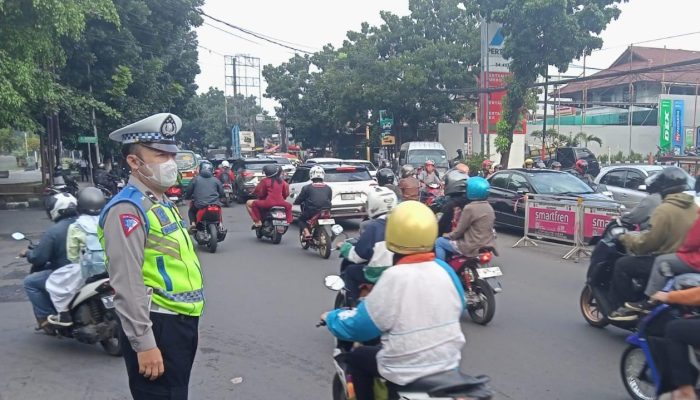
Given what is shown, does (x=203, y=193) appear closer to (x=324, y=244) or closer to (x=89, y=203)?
(x=324, y=244)

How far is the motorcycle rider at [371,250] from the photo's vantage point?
481 cm

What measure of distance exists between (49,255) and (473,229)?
14.4ft

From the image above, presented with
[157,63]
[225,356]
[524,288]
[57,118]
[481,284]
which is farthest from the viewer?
[157,63]

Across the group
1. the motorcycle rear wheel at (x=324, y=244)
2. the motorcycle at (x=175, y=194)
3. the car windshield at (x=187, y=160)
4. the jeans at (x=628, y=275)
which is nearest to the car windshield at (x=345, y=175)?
the motorcycle rear wheel at (x=324, y=244)

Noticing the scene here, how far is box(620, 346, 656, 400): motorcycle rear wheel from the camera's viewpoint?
14.2 feet

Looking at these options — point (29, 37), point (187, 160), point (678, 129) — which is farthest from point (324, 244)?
point (678, 129)

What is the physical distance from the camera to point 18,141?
203 feet

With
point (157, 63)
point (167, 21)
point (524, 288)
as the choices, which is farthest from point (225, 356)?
point (167, 21)

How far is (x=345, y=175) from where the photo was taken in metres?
13.6

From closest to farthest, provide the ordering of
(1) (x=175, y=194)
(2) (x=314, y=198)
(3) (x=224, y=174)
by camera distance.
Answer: (2) (x=314, y=198), (1) (x=175, y=194), (3) (x=224, y=174)

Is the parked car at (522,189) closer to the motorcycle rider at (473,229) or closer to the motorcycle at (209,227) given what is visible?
the motorcycle rider at (473,229)

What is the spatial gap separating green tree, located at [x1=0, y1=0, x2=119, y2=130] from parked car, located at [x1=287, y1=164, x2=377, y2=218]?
6349 mm

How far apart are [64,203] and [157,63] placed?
60.9 ft

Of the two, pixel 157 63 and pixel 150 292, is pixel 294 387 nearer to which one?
pixel 150 292
